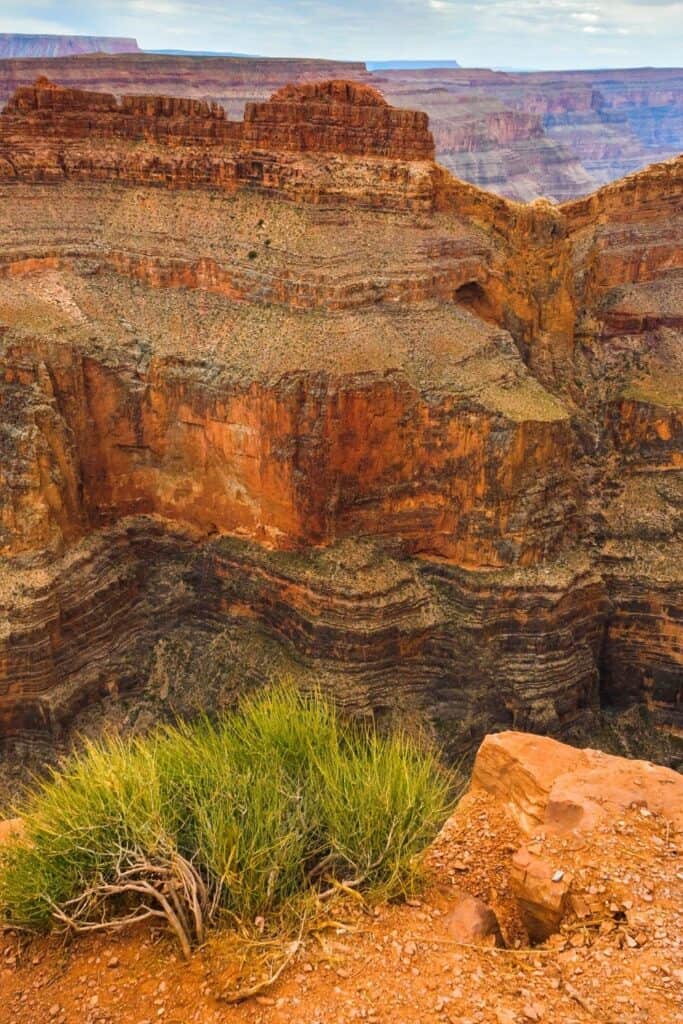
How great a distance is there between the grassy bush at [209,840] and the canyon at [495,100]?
194 ft

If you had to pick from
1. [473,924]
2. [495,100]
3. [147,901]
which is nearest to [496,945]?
[473,924]

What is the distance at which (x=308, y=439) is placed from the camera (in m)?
24.5

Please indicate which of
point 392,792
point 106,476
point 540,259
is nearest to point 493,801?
point 392,792

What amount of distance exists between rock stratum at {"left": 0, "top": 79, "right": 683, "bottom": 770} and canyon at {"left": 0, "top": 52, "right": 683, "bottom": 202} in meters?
39.4

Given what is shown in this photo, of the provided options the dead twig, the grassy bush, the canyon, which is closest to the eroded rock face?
the grassy bush

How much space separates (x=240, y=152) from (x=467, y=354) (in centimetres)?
956

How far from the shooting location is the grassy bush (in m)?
11.5

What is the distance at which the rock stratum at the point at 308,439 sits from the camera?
24359 mm

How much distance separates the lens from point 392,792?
42.2ft

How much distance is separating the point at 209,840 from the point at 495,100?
405ft

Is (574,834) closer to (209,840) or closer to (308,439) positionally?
(209,840)

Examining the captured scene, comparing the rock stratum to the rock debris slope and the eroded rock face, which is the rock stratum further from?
the rock debris slope

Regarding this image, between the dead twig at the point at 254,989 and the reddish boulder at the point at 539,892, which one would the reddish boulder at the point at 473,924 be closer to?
the reddish boulder at the point at 539,892

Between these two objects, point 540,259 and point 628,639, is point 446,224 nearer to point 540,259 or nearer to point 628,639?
point 540,259
